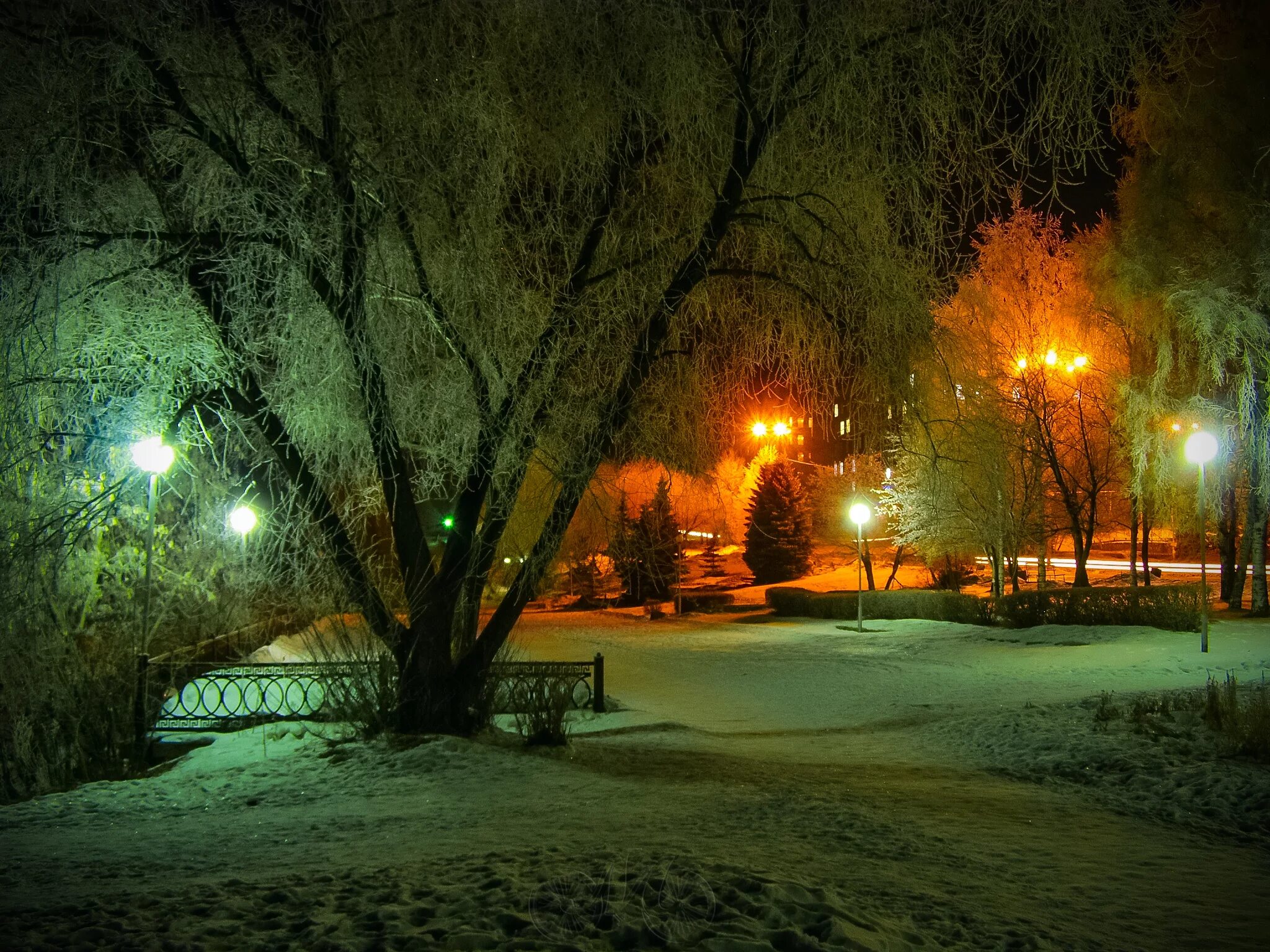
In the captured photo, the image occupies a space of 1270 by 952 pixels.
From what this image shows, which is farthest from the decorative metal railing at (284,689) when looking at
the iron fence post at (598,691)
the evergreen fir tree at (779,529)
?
the evergreen fir tree at (779,529)

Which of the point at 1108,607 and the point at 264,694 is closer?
the point at 264,694

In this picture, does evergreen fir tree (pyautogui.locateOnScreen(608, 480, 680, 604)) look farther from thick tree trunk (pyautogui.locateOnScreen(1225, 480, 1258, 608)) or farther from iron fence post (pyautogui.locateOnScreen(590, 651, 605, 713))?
thick tree trunk (pyautogui.locateOnScreen(1225, 480, 1258, 608))

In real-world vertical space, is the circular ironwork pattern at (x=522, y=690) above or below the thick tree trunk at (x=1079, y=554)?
below

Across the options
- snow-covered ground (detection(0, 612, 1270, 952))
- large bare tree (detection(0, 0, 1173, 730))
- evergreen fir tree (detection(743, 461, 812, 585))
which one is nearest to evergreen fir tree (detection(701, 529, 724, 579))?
evergreen fir tree (detection(743, 461, 812, 585))

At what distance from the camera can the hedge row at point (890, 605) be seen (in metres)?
25.4

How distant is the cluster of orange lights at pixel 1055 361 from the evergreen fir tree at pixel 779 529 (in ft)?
50.1

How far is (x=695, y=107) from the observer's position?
8172mm

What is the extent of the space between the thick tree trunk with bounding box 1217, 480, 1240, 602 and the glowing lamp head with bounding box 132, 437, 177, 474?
24.5 meters

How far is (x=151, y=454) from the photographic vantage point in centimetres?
882

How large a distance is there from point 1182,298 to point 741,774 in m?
18.4

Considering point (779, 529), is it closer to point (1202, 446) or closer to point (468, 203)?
point (1202, 446)

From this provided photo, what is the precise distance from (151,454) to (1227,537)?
25.8 m

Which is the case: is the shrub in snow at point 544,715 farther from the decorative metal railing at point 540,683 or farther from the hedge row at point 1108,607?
the hedge row at point 1108,607

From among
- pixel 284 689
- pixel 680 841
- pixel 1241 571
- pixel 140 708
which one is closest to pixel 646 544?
pixel 284 689
